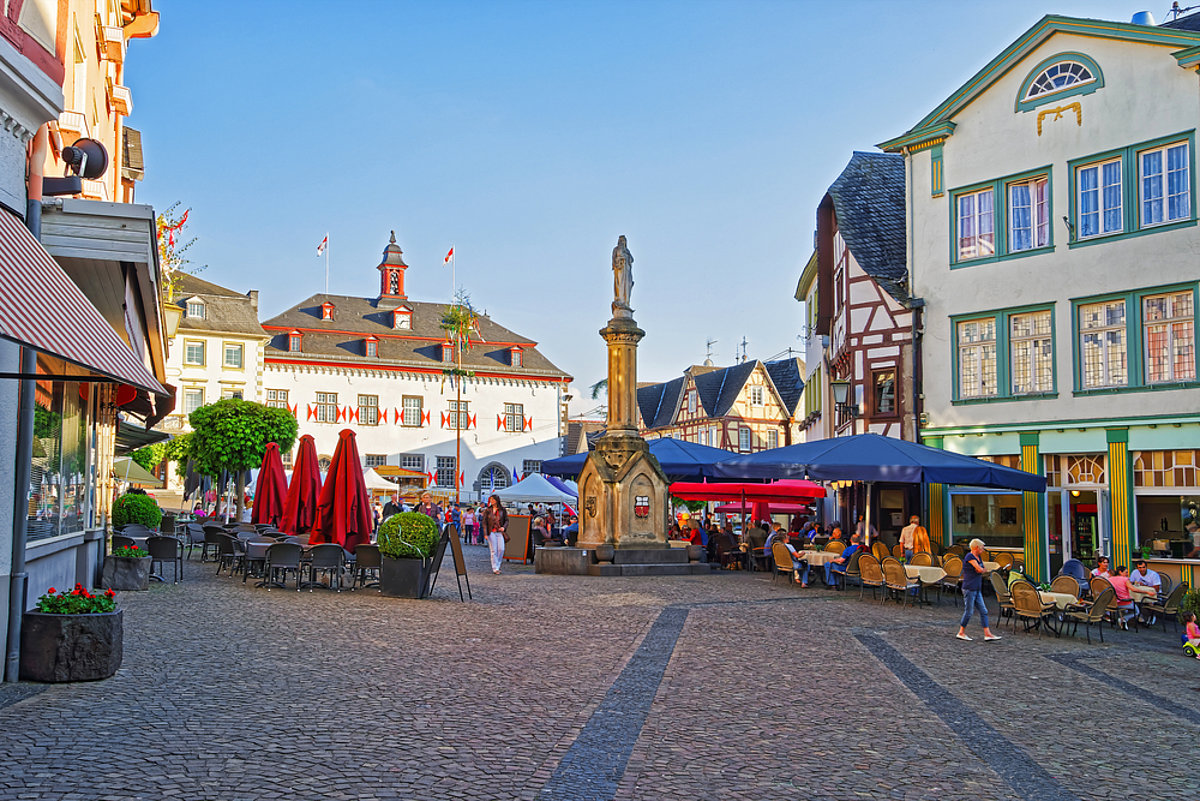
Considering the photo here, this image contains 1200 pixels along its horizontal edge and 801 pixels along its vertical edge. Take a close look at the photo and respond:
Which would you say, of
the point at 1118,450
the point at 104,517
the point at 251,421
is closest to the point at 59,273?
the point at 104,517

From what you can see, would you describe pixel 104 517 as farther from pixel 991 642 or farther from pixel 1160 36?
pixel 1160 36

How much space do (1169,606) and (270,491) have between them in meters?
16.8

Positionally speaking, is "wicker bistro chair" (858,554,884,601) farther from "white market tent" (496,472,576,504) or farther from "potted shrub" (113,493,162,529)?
"white market tent" (496,472,576,504)

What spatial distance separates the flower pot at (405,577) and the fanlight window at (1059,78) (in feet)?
51.0

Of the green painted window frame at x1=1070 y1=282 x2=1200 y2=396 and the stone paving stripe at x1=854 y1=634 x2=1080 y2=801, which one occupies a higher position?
the green painted window frame at x1=1070 y1=282 x2=1200 y2=396

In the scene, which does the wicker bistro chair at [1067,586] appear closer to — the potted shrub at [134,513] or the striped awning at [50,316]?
the striped awning at [50,316]

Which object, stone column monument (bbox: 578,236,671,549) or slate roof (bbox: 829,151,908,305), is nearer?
stone column monument (bbox: 578,236,671,549)

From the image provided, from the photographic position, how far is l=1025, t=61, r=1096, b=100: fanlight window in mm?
21812

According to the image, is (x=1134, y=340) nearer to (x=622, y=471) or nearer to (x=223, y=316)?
(x=622, y=471)

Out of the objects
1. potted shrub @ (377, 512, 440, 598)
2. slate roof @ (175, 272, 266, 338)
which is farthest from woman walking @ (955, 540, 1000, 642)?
slate roof @ (175, 272, 266, 338)

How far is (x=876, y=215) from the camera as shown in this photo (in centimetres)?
2797

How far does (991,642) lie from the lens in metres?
13.6

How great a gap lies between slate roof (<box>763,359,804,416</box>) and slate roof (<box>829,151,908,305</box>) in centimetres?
3600

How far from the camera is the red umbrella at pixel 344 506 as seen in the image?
17578mm
